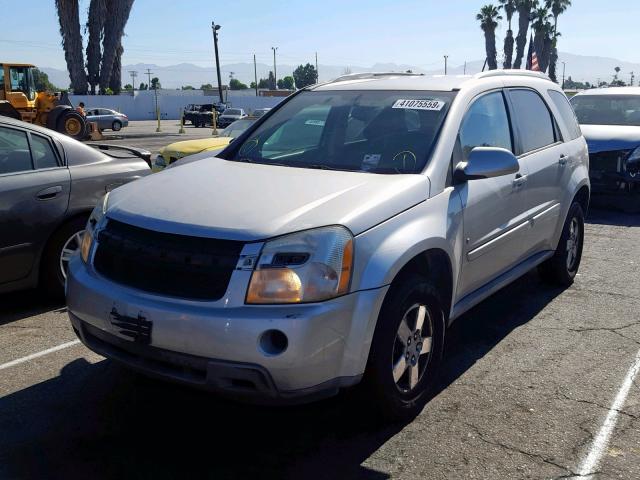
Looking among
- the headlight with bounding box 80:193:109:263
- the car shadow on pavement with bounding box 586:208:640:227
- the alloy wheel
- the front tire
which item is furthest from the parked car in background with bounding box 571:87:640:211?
the headlight with bounding box 80:193:109:263

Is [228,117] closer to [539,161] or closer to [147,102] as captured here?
[147,102]

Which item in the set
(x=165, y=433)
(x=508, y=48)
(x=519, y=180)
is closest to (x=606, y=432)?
(x=519, y=180)

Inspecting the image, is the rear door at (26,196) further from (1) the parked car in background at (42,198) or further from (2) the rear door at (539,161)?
(2) the rear door at (539,161)

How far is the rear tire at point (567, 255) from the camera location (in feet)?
19.5

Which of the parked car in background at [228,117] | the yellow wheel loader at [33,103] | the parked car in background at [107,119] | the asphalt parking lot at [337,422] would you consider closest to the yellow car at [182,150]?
the asphalt parking lot at [337,422]

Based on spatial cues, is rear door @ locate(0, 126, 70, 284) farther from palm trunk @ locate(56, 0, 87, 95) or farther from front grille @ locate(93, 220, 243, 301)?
palm trunk @ locate(56, 0, 87, 95)

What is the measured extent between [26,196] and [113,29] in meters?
47.5

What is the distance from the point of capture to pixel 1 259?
198 inches

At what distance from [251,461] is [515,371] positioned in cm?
191

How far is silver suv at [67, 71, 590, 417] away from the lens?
3090 millimetres

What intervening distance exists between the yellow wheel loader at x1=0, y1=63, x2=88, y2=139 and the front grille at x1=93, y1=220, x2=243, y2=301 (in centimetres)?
2234

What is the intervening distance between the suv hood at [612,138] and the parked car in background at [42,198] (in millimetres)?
7081

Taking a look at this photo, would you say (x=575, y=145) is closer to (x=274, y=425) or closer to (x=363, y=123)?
(x=363, y=123)

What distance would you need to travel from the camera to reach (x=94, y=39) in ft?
164
